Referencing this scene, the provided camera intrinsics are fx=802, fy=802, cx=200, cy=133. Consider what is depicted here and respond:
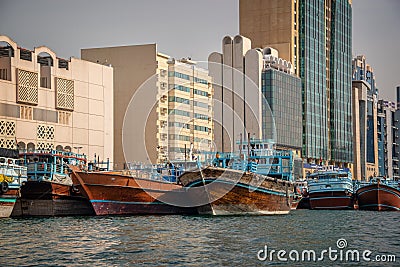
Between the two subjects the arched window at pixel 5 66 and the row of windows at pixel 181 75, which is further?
→ the row of windows at pixel 181 75

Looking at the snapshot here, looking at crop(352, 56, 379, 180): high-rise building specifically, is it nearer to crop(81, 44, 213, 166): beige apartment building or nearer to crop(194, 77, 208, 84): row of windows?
crop(194, 77, 208, 84): row of windows

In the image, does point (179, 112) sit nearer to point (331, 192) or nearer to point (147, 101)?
point (147, 101)

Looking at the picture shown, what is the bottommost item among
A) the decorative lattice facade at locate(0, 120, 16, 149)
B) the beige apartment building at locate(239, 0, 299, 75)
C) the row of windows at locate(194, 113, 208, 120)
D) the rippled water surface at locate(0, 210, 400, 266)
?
the rippled water surface at locate(0, 210, 400, 266)

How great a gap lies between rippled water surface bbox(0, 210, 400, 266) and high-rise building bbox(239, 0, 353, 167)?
331 feet

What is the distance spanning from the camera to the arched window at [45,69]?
9075 centimetres

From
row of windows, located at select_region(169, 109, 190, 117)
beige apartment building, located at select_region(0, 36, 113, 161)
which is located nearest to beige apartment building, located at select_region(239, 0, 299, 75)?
row of windows, located at select_region(169, 109, 190, 117)

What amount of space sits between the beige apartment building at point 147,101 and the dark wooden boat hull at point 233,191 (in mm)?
51427

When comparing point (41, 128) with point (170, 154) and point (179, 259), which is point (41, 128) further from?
point (179, 259)

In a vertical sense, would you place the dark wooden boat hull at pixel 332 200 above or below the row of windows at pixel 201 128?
below

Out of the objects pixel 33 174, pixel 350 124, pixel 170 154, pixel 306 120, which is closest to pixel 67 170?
pixel 33 174

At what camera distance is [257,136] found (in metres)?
136

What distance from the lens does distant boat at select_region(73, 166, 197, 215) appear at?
62219 millimetres

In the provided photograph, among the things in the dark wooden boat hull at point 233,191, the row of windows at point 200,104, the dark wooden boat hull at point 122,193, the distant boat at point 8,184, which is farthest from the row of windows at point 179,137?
the distant boat at point 8,184

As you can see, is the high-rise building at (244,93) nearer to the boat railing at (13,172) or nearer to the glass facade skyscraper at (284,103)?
the glass facade skyscraper at (284,103)
